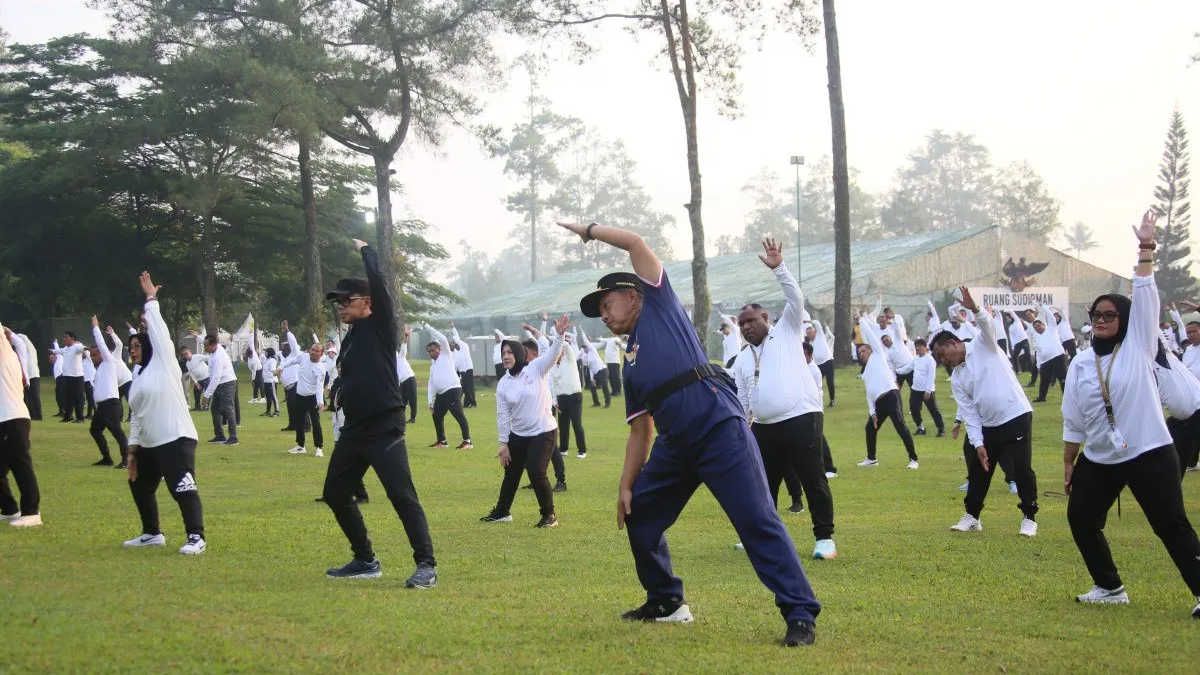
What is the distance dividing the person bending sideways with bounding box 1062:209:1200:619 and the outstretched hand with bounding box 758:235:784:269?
6.58ft

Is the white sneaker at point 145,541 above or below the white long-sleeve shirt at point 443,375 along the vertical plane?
below

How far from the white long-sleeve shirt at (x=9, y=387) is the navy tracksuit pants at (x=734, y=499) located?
22.1 feet

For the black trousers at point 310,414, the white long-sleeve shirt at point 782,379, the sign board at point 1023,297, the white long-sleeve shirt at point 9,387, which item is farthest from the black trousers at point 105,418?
the sign board at point 1023,297

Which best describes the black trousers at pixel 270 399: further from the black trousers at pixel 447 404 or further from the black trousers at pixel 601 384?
the black trousers at pixel 447 404

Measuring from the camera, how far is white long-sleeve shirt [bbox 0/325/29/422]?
9953 mm

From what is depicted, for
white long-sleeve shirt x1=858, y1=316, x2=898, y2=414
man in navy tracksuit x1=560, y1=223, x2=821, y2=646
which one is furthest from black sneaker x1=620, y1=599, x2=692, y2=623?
white long-sleeve shirt x1=858, y1=316, x2=898, y2=414

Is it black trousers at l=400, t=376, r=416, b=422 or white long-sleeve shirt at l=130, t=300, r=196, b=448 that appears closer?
white long-sleeve shirt at l=130, t=300, r=196, b=448

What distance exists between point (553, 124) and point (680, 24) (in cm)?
5924

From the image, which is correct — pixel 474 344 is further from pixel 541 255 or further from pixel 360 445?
pixel 541 255

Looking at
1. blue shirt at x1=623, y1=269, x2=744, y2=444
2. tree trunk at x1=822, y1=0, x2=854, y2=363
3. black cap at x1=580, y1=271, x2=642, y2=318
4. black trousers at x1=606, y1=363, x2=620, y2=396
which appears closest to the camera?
blue shirt at x1=623, y1=269, x2=744, y2=444

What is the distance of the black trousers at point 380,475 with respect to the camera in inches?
293

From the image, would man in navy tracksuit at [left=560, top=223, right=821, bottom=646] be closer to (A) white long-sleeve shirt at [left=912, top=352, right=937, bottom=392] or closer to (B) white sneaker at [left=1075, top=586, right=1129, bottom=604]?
(B) white sneaker at [left=1075, top=586, right=1129, bottom=604]

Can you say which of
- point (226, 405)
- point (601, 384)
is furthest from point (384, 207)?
point (226, 405)

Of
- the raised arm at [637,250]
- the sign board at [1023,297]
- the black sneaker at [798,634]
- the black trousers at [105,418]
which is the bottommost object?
the black sneaker at [798,634]
